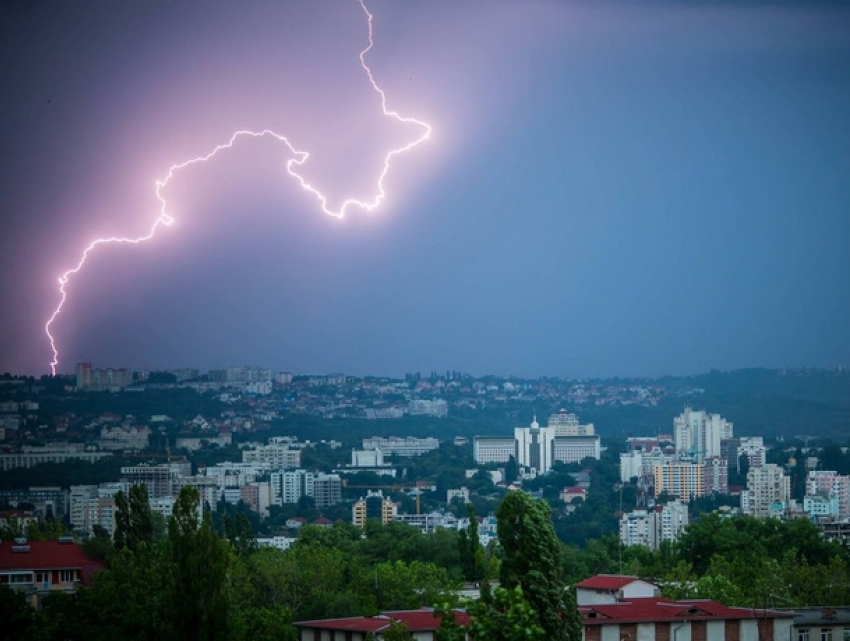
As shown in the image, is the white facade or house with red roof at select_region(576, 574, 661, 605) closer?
house with red roof at select_region(576, 574, 661, 605)

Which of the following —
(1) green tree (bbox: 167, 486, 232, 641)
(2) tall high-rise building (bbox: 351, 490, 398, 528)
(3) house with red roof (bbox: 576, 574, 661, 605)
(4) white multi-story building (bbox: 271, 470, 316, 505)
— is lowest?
(2) tall high-rise building (bbox: 351, 490, 398, 528)

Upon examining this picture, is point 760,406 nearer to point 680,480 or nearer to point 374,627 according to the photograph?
point 680,480

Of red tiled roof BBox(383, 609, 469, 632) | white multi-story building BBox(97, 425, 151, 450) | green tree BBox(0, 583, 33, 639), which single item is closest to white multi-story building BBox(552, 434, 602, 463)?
white multi-story building BBox(97, 425, 151, 450)

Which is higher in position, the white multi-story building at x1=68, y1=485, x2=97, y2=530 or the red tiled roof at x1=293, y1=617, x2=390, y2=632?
the red tiled roof at x1=293, y1=617, x2=390, y2=632

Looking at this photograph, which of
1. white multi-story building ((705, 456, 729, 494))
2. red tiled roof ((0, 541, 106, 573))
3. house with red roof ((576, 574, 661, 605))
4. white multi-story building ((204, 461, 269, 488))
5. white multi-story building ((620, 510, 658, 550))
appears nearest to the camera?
house with red roof ((576, 574, 661, 605))

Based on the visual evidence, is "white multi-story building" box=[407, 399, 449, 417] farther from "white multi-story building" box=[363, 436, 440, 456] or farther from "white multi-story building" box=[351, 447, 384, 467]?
"white multi-story building" box=[351, 447, 384, 467]

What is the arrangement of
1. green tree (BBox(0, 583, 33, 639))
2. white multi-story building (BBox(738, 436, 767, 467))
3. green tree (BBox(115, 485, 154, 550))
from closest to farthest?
green tree (BBox(0, 583, 33, 639))
green tree (BBox(115, 485, 154, 550))
white multi-story building (BBox(738, 436, 767, 467))
